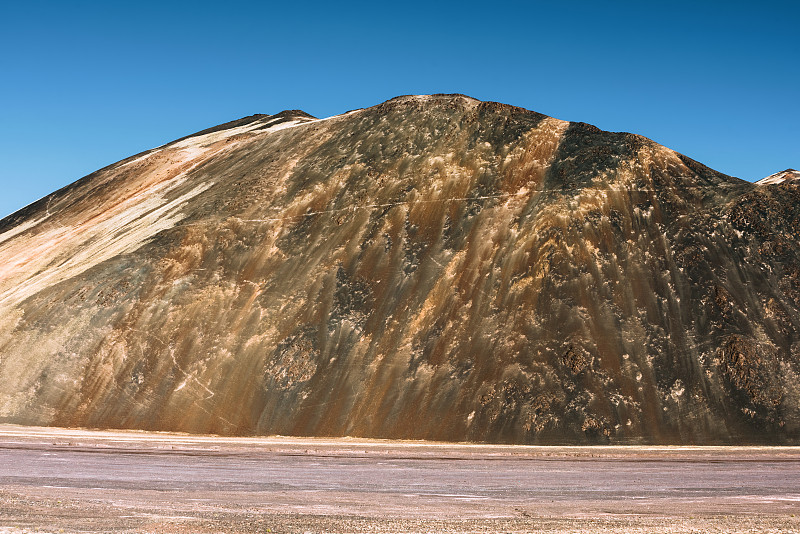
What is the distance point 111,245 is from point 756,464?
43218mm

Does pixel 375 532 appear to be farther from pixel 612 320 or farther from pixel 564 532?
pixel 612 320

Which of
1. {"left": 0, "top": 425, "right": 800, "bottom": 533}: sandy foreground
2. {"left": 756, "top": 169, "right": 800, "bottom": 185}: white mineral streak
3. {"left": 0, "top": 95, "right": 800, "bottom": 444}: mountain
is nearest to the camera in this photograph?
{"left": 0, "top": 425, "right": 800, "bottom": 533}: sandy foreground

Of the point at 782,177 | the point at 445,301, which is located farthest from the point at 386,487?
the point at 782,177

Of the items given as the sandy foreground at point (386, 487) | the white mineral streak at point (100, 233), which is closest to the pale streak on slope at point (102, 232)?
the white mineral streak at point (100, 233)

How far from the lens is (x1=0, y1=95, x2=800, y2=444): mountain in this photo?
36.6 metres

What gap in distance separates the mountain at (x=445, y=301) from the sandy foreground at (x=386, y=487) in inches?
141

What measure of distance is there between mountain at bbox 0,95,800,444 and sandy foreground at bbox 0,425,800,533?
3.58 metres

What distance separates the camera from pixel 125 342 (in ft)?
145

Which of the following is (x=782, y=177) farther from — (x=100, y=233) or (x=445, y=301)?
(x=100, y=233)

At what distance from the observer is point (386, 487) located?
22172mm

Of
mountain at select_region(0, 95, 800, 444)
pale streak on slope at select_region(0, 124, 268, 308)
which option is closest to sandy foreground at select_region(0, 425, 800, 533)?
mountain at select_region(0, 95, 800, 444)

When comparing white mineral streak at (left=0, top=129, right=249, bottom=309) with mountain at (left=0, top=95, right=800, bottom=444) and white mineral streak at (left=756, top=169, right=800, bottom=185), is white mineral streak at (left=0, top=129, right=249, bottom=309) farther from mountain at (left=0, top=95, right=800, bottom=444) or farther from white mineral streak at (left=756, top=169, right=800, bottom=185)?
white mineral streak at (left=756, top=169, right=800, bottom=185)

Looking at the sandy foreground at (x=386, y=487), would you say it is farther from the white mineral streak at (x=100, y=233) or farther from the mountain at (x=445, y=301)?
the white mineral streak at (x=100, y=233)

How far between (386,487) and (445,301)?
2062cm
